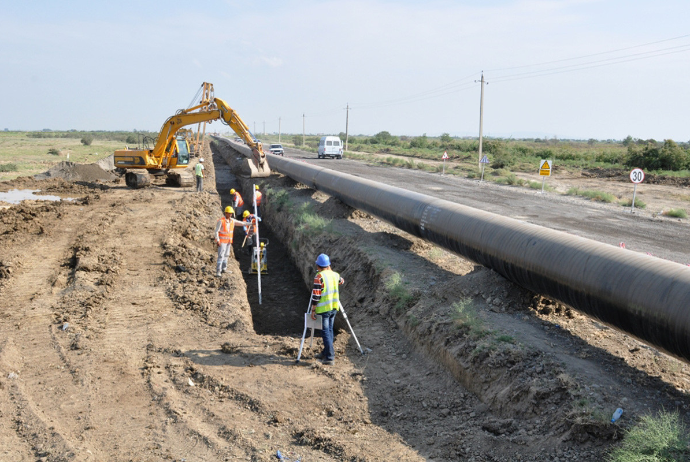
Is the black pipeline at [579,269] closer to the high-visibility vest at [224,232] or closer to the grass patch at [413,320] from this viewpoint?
the grass patch at [413,320]

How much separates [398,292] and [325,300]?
187 cm

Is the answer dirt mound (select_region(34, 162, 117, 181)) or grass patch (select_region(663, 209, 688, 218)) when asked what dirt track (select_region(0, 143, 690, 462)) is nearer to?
grass patch (select_region(663, 209, 688, 218))

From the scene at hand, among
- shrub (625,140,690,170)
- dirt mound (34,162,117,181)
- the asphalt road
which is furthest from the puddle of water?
shrub (625,140,690,170)

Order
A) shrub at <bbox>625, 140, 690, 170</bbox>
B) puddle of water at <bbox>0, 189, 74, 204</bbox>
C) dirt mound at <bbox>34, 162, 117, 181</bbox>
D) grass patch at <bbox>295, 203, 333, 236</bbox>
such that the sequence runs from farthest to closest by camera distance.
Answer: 1. shrub at <bbox>625, 140, 690, 170</bbox>
2. dirt mound at <bbox>34, 162, 117, 181</bbox>
3. puddle of water at <bbox>0, 189, 74, 204</bbox>
4. grass patch at <bbox>295, 203, 333, 236</bbox>

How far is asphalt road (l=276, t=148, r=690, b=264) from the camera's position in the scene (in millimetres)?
13172

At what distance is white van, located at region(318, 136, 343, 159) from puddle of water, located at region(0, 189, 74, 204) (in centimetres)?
2949

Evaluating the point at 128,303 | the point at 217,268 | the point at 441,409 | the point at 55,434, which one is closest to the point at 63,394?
the point at 55,434

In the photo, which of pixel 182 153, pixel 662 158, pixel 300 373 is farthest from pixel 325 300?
pixel 662 158

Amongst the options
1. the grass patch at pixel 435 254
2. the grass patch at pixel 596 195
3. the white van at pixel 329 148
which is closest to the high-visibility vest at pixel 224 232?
the grass patch at pixel 435 254

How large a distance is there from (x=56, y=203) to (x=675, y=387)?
21600 mm

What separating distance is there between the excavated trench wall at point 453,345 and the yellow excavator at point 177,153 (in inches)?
377

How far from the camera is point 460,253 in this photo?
31.0 ft

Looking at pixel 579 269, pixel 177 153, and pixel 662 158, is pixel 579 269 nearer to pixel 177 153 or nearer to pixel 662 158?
pixel 177 153

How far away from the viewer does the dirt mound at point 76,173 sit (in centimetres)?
3037
